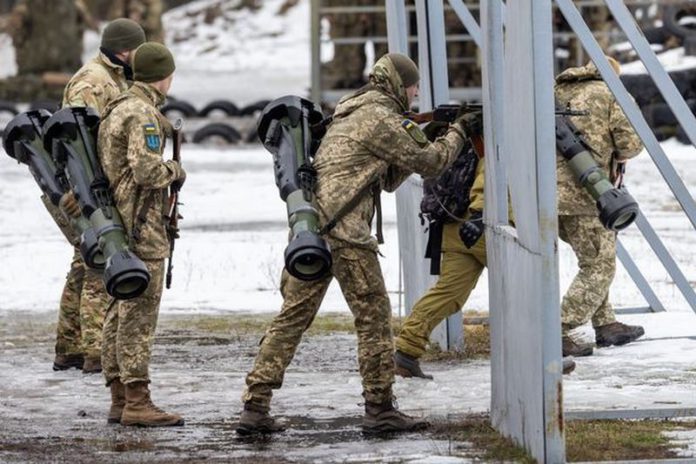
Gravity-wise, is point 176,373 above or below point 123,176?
below

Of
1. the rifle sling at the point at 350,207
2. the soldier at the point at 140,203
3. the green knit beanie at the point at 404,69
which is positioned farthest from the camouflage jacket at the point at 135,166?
the green knit beanie at the point at 404,69

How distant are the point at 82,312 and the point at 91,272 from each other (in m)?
0.23

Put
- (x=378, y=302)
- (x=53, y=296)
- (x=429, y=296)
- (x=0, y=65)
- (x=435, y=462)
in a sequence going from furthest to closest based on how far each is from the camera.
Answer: (x=0, y=65)
(x=53, y=296)
(x=429, y=296)
(x=378, y=302)
(x=435, y=462)

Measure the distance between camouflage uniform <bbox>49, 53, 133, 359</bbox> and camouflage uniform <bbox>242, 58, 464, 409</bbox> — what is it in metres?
1.89

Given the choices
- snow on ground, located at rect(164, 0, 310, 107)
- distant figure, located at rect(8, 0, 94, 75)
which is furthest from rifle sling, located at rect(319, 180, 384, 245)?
snow on ground, located at rect(164, 0, 310, 107)

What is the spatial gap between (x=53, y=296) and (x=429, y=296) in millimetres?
4669

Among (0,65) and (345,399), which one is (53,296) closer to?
(345,399)

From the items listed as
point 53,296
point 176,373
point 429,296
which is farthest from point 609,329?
point 53,296

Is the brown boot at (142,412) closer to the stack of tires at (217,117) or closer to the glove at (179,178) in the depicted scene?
the glove at (179,178)

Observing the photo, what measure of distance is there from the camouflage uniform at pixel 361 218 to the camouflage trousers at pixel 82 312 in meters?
1.81

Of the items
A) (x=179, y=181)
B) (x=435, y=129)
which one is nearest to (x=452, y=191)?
(x=435, y=129)

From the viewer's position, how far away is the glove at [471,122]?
8.14m

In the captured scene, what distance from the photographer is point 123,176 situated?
831cm

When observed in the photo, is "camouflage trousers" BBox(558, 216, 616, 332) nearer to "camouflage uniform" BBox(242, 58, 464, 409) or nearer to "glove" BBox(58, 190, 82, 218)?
"camouflage uniform" BBox(242, 58, 464, 409)
